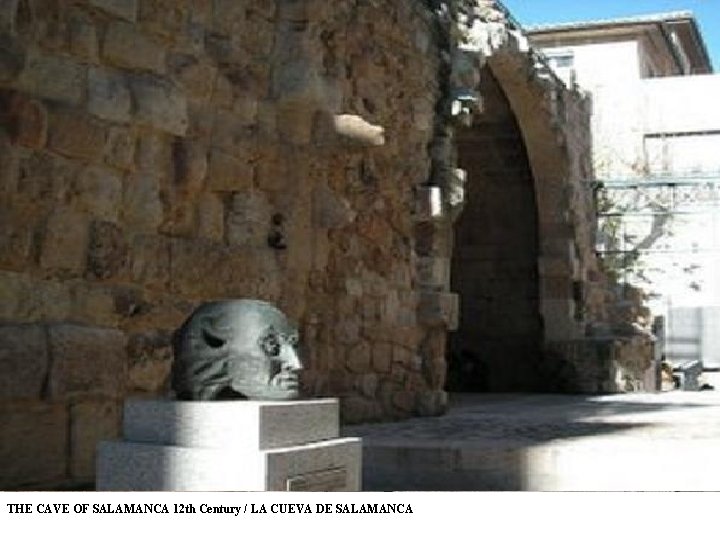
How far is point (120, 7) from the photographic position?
4715 mm

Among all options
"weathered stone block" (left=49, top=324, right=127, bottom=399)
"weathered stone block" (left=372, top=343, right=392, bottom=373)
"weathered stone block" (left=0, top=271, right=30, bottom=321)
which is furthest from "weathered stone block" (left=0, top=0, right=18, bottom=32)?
"weathered stone block" (left=372, top=343, right=392, bottom=373)

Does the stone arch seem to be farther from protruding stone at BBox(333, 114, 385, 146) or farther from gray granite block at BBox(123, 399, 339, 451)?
gray granite block at BBox(123, 399, 339, 451)

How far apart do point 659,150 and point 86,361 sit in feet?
42.1

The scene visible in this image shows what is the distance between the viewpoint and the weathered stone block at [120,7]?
4.60 m

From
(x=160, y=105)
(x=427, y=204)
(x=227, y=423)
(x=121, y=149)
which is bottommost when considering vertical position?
(x=227, y=423)

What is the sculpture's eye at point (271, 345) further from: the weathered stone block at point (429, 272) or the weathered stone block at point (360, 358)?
the weathered stone block at point (429, 272)

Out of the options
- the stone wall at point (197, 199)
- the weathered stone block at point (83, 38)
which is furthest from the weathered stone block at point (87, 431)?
the weathered stone block at point (83, 38)

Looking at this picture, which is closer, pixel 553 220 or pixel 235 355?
pixel 235 355

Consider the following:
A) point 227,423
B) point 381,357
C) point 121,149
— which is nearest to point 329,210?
point 381,357

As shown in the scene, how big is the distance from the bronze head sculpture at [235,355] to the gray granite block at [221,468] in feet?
0.80

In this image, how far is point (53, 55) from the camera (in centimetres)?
436

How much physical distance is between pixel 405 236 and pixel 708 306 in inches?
364

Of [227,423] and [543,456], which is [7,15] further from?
[543,456]
